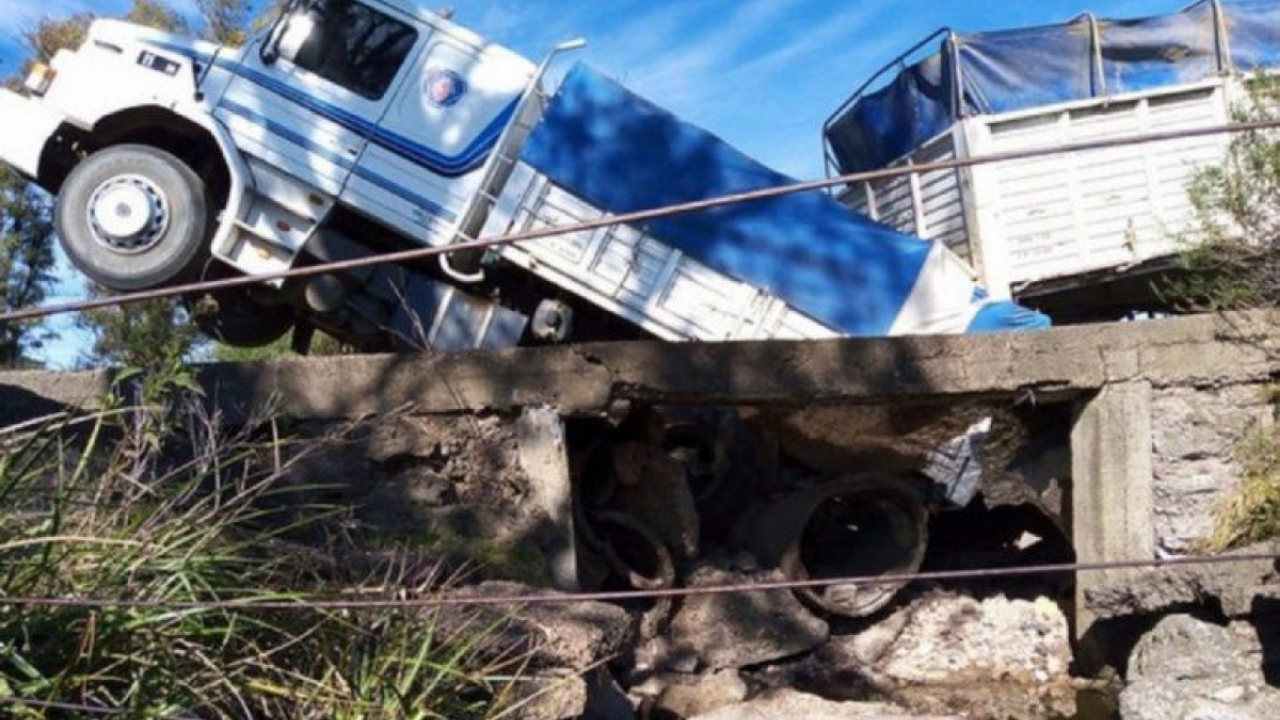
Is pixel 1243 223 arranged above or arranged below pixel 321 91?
above

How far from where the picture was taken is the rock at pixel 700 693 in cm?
639

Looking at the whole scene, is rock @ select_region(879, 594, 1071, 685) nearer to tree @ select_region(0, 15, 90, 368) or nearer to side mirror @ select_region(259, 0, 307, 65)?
side mirror @ select_region(259, 0, 307, 65)

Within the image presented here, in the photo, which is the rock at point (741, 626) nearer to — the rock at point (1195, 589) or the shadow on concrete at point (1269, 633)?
the rock at point (1195, 589)

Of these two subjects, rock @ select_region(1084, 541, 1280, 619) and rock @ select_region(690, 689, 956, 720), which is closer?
rock @ select_region(1084, 541, 1280, 619)

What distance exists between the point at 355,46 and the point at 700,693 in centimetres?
493

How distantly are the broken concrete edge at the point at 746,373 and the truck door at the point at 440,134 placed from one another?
254 centimetres

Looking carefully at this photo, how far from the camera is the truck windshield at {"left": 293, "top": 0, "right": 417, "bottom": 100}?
29.6 ft

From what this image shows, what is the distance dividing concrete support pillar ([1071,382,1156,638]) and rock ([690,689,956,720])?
48.2 inches

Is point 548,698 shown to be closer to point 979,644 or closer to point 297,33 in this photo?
point 979,644

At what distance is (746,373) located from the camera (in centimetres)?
647

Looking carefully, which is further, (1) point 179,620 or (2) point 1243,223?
(2) point 1243,223

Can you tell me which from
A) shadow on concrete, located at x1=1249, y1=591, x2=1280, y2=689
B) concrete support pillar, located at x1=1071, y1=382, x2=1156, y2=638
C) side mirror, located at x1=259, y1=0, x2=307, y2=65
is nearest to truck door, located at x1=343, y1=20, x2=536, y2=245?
side mirror, located at x1=259, y1=0, x2=307, y2=65

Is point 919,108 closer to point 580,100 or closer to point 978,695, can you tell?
point 580,100

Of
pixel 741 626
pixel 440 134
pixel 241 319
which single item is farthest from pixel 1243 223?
pixel 241 319
